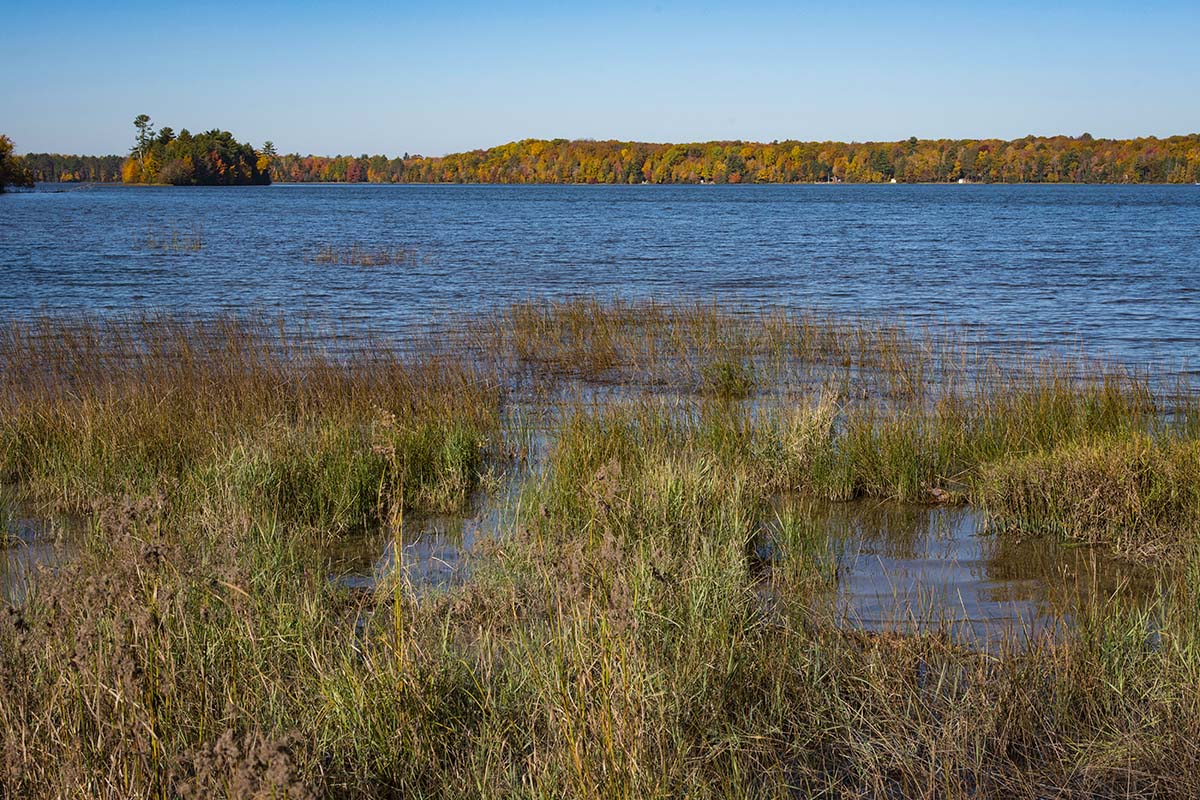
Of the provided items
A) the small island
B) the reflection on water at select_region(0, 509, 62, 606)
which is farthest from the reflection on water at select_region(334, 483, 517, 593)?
the small island

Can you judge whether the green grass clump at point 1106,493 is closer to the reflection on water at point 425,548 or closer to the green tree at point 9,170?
the reflection on water at point 425,548

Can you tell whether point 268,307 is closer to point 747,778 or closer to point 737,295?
point 737,295

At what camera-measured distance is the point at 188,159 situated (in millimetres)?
136750

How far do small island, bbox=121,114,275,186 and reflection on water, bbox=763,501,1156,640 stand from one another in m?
147

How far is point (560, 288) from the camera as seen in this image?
22.3 meters

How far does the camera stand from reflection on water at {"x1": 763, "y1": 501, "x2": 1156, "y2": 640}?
4.84 m

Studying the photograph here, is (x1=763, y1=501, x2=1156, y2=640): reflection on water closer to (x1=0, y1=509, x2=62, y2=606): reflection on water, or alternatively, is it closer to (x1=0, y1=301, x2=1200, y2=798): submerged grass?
(x1=0, y1=301, x2=1200, y2=798): submerged grass

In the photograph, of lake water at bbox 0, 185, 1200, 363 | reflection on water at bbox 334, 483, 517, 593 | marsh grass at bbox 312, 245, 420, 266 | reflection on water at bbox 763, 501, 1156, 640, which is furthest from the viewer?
marsh grass at bbox 312, 245, 420, 266

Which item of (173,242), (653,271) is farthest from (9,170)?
(653,271)

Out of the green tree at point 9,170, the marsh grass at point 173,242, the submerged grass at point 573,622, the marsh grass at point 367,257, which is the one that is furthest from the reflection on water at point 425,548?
the green tree at point 9,170

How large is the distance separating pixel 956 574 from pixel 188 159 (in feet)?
486

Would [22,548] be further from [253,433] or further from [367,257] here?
[367,257]

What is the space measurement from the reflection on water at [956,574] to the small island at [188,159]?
147 metres

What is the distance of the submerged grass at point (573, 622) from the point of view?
2.96m
